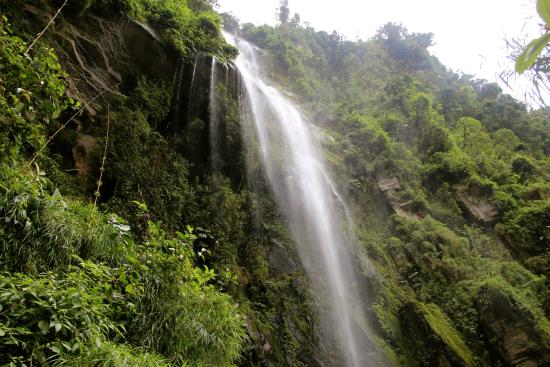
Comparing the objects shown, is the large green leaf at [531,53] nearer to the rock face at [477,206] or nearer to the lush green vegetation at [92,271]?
the lush green vegetation at [92,271]

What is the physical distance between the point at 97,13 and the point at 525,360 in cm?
1102

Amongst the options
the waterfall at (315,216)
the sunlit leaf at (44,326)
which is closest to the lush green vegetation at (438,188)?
the waterfall at (315,216)

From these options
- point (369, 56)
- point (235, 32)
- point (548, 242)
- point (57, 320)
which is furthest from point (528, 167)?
point (235, 32)

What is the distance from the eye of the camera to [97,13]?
734 cm

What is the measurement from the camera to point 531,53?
80cm

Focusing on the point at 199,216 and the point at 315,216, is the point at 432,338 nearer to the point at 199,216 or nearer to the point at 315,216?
the point at 315,216

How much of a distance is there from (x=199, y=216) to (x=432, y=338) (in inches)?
214

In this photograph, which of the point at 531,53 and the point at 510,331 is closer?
the point at 531,53

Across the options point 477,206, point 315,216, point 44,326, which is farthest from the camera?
point 477,206

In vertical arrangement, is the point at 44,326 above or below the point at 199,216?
above

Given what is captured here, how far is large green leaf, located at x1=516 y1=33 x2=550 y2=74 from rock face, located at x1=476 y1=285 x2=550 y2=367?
8.75 meters

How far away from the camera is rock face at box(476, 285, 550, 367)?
733cm

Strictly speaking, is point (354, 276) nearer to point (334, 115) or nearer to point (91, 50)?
point (91, 50)

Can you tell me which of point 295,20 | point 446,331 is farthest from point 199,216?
point 295,20
